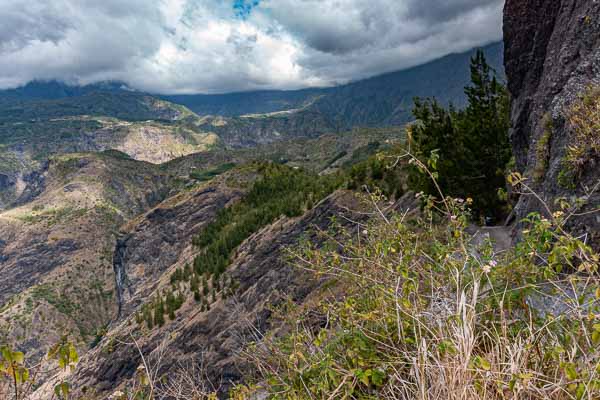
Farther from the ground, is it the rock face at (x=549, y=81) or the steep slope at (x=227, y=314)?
the rock face at (x=549, y=81)

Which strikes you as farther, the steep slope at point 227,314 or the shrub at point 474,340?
the steep slope at point 227,314

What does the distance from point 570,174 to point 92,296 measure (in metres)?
212

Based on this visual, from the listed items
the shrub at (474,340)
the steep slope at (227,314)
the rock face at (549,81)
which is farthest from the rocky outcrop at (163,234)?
the shrub at (474,340)

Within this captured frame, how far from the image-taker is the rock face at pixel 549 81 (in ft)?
29.5

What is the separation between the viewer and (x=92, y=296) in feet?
576

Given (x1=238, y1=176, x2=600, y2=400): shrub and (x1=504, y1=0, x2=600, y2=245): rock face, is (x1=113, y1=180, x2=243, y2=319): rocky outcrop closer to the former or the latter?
(x1=504, y1=0, x2=600, y2=245): rock face

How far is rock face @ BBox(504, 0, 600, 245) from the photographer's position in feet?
29.5

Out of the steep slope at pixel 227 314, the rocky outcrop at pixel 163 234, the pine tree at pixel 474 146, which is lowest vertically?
the rocky outcrop at pixel 163 234

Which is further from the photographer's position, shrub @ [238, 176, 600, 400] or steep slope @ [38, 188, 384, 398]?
steep slope @ [38, 188, 384, 398]

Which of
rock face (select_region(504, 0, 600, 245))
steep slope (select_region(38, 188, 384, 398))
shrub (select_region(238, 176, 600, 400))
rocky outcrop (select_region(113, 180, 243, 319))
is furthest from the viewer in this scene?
rocky outcrop (select_region(113, 180, 243, 319))

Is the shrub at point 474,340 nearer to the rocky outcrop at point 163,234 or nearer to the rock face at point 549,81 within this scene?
the rock face at point 549,81

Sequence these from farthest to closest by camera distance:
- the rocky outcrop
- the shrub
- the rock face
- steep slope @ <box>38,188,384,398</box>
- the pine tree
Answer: the rocky outcrop < steep slope @ <box>38,188,384,398</box> < the pine tree < the rock face < the shrub

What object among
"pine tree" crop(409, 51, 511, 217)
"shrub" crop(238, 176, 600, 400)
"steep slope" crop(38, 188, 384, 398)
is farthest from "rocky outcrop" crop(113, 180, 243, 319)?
"shrub" crop(238, 176, 600, 400)

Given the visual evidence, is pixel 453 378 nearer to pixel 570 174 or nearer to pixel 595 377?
pixel 595 377
